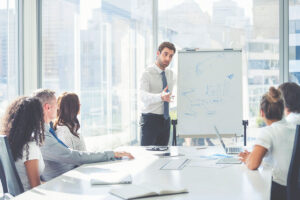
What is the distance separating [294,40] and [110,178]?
3570mm

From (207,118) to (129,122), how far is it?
1.33 metres

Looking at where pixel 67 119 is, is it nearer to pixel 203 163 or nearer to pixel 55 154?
pixel 55 154

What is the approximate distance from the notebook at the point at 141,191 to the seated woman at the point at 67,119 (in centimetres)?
104

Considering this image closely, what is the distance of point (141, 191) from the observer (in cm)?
188

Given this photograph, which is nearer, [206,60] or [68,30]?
[206,60]

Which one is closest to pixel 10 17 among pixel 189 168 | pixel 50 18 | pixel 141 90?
pixel 50 18

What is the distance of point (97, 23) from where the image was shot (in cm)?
521

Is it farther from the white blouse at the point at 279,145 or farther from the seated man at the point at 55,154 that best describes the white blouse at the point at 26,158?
the white blouse at the point at 279,145

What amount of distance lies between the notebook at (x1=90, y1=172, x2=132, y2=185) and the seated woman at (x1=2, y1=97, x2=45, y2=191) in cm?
33

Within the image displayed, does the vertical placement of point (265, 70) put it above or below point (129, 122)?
above

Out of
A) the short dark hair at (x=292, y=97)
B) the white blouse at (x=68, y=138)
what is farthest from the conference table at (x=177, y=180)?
the short dark hair at (x=292, y=97)

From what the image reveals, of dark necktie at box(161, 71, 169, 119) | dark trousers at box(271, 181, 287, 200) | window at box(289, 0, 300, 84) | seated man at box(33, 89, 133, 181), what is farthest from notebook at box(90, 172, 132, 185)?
window at box(289, 0, 300, 84)

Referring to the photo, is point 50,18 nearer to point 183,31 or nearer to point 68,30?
point 68,30

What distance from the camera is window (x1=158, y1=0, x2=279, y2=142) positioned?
4930mm
